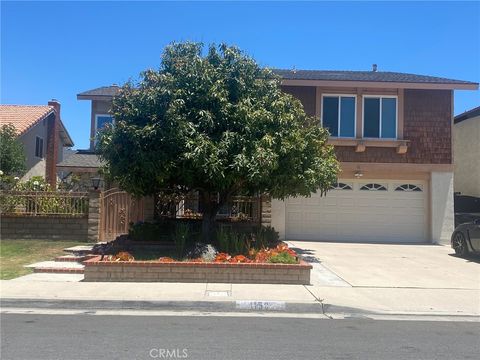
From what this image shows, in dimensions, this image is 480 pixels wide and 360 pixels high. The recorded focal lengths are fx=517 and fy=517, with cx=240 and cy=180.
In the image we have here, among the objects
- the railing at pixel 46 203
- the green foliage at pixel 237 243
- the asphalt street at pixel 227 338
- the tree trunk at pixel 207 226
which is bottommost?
the asphalt street at pixel 227 338

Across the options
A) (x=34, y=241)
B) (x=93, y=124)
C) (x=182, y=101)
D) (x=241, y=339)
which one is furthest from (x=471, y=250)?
(x=93, y=124)

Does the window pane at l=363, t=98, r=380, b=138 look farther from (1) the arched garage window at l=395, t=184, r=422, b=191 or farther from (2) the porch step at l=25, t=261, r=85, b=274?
(2) the porch step at l=25, t=261, r=85, b=274

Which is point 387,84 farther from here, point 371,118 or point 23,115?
point 23,115

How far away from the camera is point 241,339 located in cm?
664

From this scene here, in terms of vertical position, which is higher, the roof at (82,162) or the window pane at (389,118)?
the window pane at (389,118)

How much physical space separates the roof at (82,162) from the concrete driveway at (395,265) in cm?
873

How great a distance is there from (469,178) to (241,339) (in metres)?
19.6

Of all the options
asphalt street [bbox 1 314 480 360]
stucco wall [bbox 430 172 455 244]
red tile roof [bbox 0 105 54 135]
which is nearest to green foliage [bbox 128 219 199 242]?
asphalt street [bbox 1 314 480 360]

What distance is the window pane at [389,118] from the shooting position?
1925cm

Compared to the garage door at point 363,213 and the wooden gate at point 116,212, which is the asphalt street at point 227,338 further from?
the garage door at point 363,213

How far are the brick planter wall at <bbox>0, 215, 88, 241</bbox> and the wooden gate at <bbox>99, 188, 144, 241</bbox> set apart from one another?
0.68m

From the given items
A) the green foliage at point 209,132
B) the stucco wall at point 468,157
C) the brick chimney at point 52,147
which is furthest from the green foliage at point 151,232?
the brick chimney at point 52,147

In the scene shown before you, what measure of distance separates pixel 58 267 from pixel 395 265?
843cm

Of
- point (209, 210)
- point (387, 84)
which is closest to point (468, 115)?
point (387, 84)
